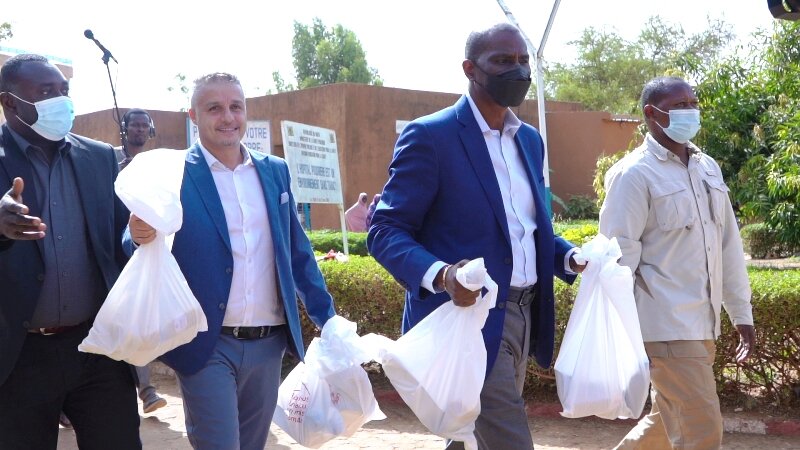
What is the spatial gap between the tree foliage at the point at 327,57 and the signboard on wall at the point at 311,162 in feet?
160

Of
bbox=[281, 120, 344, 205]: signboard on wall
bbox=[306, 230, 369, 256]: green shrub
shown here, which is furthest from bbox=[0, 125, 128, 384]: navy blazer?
bbox=[306, 230, 369, 256]: green shrub

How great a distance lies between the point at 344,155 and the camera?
74.4 feet

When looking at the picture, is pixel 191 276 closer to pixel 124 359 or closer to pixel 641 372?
pixel 124 359

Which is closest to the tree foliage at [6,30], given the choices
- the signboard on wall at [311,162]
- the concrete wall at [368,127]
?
the concrete wall at [368,127]

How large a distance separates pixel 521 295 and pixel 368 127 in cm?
1982

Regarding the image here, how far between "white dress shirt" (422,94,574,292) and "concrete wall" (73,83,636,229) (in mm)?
18733

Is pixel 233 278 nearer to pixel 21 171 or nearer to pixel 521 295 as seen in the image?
A: pixel 21 171

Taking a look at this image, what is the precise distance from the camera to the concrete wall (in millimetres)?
22828

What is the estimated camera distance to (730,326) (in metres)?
6.13

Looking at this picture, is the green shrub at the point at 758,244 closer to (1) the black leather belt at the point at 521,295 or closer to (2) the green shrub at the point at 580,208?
(2) the green shrub at the point at 580,208

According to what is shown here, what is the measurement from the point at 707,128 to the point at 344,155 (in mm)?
12558

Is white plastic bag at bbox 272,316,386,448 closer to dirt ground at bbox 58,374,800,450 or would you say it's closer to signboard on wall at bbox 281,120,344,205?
dirt ground at bbox 58,374,800,450

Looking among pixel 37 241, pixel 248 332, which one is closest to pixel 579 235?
pixel 248 332

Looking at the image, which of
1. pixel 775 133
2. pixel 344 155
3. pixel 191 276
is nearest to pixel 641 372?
pixel 191 276
